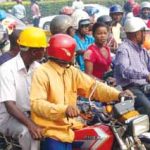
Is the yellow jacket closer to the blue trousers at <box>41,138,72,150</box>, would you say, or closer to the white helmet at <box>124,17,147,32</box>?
the blue trousers at <box>41,138,72,150</box>

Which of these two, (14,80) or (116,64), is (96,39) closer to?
(116,64)

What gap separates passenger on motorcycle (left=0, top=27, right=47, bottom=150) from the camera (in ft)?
14.4

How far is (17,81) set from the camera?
4.64 metres

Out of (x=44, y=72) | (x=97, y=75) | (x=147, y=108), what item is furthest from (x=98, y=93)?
(x=97, y=75)

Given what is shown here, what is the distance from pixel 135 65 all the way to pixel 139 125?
6.46ft

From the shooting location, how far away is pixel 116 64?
240 inches

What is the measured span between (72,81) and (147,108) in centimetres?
154

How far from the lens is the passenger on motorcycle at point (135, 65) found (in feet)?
19.3

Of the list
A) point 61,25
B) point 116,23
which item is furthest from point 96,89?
point 116,23

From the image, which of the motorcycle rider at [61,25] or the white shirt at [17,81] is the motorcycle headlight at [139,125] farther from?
the motorcycle rider at [61,25]

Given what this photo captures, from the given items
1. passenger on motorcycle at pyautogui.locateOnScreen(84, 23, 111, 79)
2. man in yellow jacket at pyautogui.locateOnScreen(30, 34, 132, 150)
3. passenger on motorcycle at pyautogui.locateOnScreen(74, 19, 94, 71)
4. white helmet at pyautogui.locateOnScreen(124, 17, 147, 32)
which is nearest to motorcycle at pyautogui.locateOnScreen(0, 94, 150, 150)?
man in yellow jacket at pyautogui.locateOnScreen(30, 34, 132, 150)

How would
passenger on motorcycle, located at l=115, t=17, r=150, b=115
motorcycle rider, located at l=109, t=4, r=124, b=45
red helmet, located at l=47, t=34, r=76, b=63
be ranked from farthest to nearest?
motorcycle rider, located at l=109, t=4, r=124, b=45, passenger on motorcycle, located at l=115, t=17, r=150, b=115, red helmet, located at l=47, t=34, r=76, b=63

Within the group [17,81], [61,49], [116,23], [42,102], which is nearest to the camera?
[42,102]

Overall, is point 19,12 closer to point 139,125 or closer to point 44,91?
point 44,91
